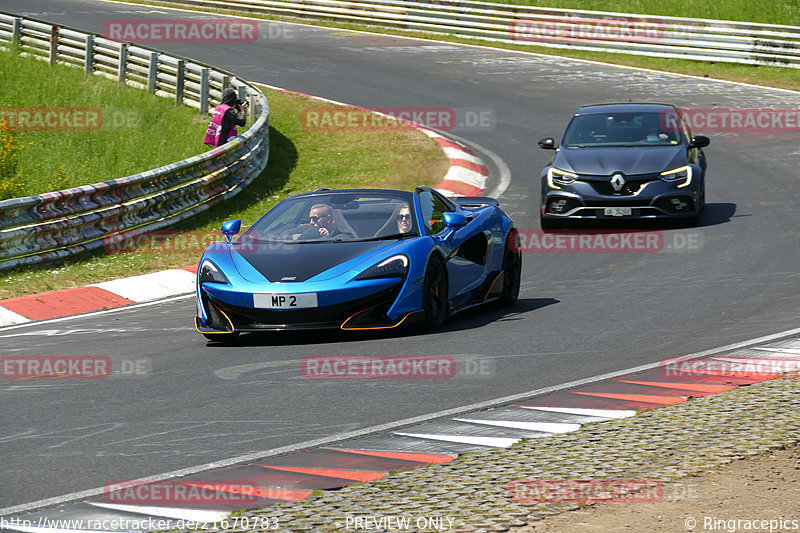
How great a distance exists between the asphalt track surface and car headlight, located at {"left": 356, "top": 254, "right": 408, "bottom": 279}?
0.53 metres

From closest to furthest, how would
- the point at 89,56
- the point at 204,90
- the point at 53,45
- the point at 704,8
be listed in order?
the point at 204,90
the point at 89,56
the point at 53,45
the point at 704,8

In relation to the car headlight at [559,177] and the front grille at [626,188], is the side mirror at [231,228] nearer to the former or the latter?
the car headlight at [559,177]

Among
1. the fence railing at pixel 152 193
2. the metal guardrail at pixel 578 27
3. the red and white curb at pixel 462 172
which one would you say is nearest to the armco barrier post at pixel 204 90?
the fence railing at pixel 152 193

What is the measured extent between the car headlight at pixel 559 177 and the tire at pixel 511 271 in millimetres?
4064

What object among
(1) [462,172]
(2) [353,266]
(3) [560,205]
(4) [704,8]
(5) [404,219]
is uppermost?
(4) [704,8]

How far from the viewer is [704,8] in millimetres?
36312

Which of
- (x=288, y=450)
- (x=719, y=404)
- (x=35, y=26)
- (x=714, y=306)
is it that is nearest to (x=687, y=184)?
(x=714, y=306)

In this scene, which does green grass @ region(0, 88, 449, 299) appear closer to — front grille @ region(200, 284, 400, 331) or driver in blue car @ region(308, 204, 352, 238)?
driver in blue car @ region(308, 204, 352, 238)

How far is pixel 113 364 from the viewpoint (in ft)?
29.6

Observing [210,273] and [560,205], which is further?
[560,205]

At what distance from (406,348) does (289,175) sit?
38.6 feet

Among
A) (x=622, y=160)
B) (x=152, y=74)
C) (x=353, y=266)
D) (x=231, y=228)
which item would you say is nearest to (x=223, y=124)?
(x=152, y=74)

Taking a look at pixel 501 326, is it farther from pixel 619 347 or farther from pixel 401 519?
pixel 401 519

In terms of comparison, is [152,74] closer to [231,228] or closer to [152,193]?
[152,193]
